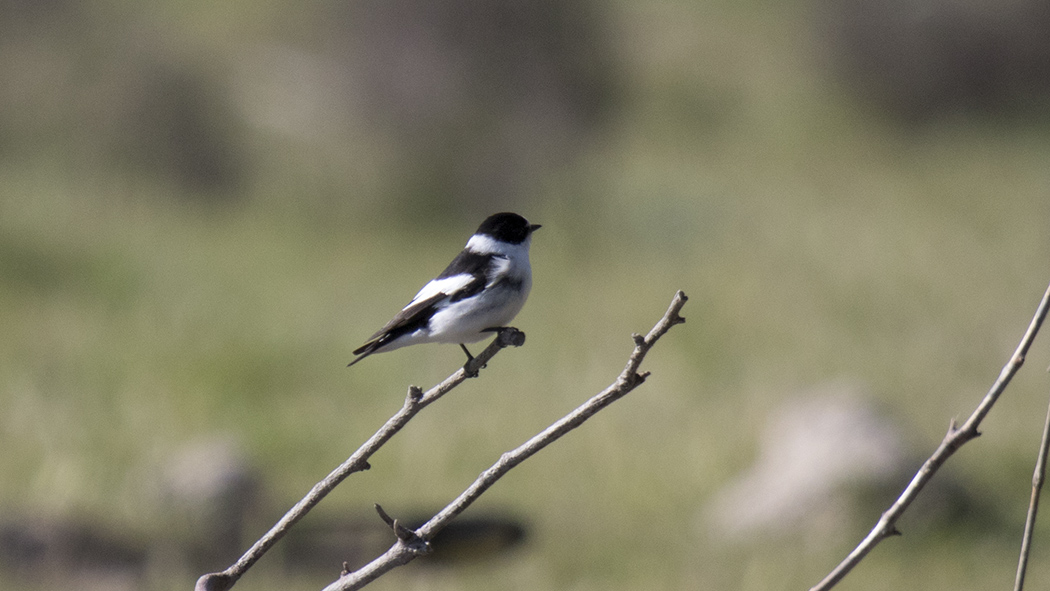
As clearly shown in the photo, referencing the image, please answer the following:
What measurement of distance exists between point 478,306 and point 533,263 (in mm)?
7912

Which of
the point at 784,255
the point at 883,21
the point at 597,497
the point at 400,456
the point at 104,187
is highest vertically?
the point at 883,21

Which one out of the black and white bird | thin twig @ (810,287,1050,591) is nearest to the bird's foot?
the black and white bird

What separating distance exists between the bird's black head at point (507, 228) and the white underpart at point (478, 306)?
15 cm

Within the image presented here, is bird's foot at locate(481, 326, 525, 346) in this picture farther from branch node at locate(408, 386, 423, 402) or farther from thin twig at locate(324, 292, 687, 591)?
thin twig at locate(324, 292, 687, 591)

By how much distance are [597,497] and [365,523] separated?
153 cm

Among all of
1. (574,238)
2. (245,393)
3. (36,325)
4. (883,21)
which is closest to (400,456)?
(245,393)

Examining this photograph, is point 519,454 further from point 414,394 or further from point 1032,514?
point 1032,514

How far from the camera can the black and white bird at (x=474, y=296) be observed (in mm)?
2764

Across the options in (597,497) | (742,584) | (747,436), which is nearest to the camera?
(742,584)

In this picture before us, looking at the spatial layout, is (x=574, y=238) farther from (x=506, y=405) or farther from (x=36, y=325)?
(x=36, y=325)

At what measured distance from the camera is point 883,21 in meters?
20.9

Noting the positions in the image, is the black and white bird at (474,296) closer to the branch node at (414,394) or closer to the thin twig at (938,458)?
the branch node at (414,394)

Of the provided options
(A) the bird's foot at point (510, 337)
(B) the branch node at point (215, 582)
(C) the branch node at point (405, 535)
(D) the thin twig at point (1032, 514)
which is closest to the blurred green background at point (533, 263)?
(A) the bird's foot at point (510, 337)

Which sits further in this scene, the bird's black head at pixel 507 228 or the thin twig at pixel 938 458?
the bird's black head at pixel 507 228
